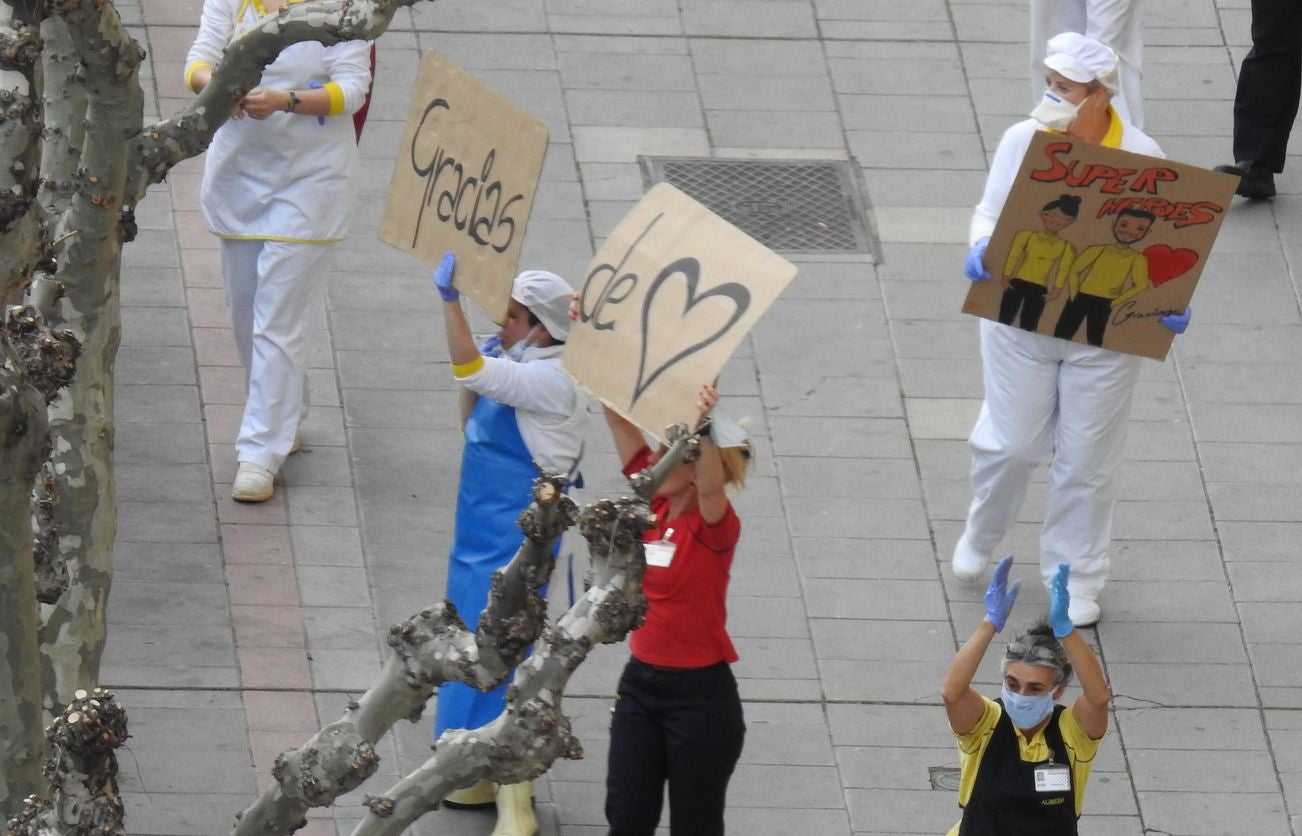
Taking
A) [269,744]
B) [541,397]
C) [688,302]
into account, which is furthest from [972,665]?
[269,744]

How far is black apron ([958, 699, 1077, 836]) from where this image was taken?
6.84 m

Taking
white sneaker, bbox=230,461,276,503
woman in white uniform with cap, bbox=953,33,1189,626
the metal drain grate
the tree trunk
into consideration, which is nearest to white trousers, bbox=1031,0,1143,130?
the metal drain grate

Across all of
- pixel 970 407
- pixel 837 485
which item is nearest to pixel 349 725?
pixel 837 485

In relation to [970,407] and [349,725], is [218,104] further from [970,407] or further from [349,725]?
[970,407]

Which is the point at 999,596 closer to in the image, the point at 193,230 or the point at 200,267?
the point at 200,267

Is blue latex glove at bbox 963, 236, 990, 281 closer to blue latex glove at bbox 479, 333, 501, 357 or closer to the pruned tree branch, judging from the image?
blue latex glove at bbox 479, 333, 501, 357

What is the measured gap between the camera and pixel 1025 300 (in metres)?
8.57

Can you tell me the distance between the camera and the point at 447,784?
497 centimetres

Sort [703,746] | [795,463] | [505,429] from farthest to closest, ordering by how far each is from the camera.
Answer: [795,463] → [505,429] → [703,746]

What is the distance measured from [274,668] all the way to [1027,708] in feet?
9.89

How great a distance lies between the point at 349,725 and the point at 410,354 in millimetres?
5438

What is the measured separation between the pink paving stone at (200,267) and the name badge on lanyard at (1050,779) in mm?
5196

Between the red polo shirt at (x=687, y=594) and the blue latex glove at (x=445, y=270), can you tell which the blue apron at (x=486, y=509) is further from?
the red polo shirt at (x=687, y=594)

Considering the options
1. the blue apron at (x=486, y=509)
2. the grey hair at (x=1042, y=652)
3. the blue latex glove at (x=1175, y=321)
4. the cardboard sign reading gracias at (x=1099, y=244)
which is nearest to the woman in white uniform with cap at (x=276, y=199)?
the blue apron at (x=486, y=509)
